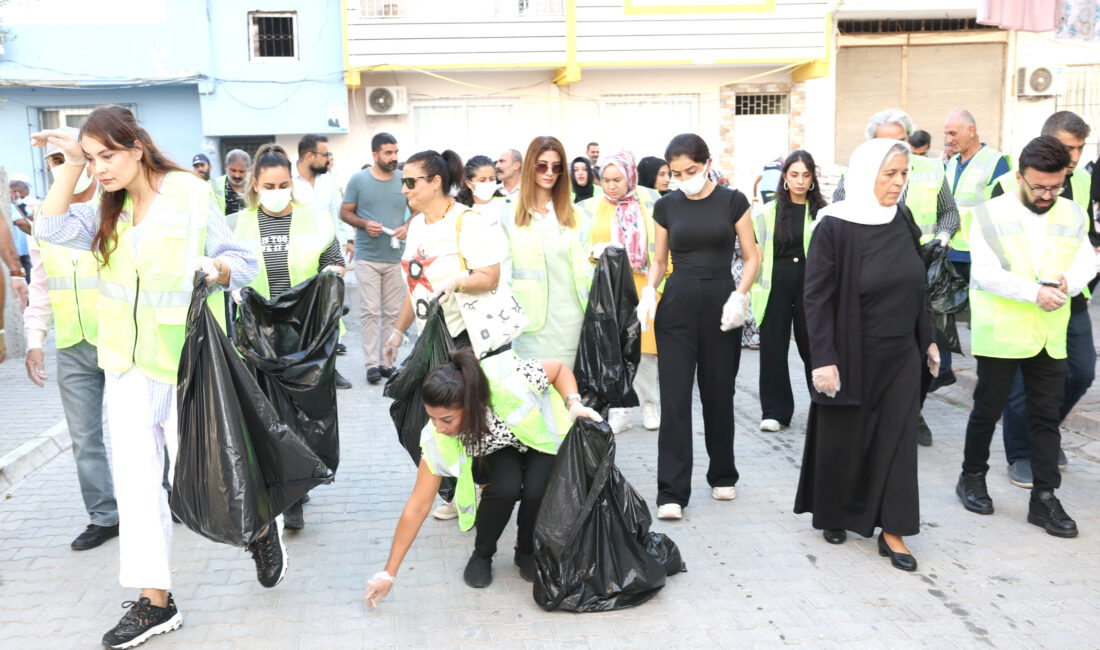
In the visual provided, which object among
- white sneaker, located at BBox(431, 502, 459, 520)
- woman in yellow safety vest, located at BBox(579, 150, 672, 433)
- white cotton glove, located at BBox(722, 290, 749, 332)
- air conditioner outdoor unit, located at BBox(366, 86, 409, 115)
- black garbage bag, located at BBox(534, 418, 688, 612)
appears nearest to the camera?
black garbage bag, located at BBox(534, 418, 688, 612)

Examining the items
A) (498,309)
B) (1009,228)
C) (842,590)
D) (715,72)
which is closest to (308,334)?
(498,309)

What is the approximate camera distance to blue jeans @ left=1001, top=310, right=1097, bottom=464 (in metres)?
5.64

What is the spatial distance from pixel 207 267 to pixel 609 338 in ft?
8.28

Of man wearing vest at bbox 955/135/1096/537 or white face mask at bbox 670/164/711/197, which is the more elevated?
white face mask at bbox 670/164/711/197

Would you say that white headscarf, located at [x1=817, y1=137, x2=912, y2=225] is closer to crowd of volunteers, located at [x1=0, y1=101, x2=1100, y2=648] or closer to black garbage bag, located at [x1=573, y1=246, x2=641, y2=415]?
crowd of volunteers, located at [x1=0, y1=101, x2=1100, y2=648]

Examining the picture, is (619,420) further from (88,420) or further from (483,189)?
(88,420)

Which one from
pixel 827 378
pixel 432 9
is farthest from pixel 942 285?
pixel 432 9

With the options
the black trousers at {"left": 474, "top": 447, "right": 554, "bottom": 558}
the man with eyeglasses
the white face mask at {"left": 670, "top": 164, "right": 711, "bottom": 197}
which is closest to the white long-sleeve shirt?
the white face mask at {"left": 670, "top": 164, "right": 711, "bottom": 197}

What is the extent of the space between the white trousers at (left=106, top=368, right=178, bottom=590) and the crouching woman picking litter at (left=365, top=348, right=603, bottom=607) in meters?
0.86

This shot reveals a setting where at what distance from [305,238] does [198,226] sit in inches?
66.8

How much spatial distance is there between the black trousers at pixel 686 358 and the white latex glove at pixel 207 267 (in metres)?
2.46

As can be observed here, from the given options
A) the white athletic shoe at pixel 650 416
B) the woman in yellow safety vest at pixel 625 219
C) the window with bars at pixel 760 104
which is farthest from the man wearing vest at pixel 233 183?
the window with bars at pixel 760 104

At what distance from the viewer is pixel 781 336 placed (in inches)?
280

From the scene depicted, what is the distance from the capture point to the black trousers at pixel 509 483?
171 inches
